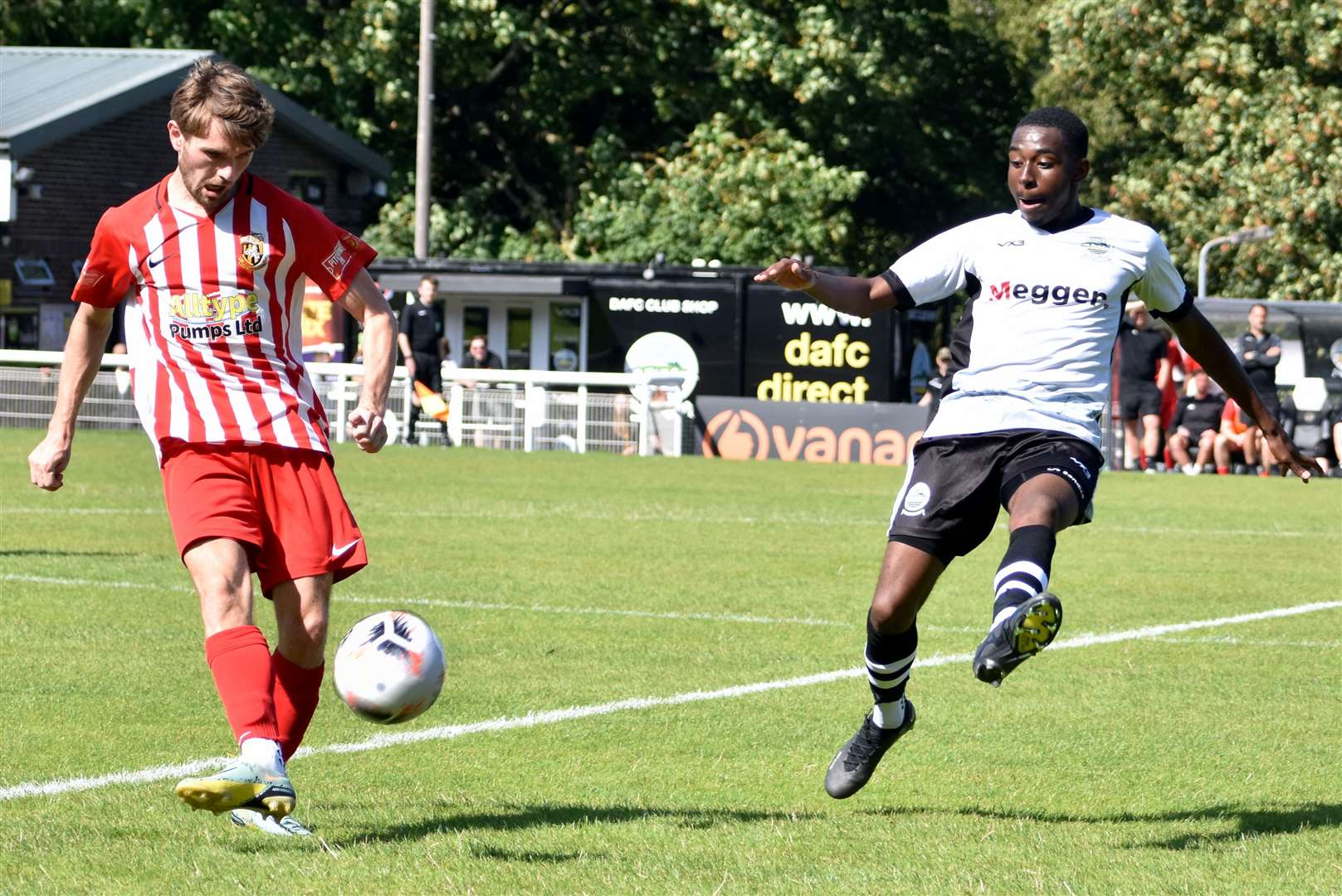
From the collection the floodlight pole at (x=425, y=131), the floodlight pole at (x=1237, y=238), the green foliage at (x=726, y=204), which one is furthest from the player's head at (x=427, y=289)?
the floodlight pole at (x=1237, y=238)

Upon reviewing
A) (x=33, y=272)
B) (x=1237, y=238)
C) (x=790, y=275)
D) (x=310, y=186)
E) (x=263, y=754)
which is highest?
(x=310, y=186)

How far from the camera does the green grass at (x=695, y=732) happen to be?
4906 mm

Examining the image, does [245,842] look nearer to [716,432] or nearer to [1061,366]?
[1061,366]

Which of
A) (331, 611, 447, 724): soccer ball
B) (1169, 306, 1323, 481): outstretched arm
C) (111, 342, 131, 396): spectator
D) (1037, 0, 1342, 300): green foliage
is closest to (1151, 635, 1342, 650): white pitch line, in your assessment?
(1169, 306, 1323, 481): outstretched arm

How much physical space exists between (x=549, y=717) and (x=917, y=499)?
203 cm

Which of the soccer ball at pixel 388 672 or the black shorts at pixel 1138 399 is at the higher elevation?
the soccer ball at pixel 388 672

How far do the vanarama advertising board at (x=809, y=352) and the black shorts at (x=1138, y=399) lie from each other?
470cm

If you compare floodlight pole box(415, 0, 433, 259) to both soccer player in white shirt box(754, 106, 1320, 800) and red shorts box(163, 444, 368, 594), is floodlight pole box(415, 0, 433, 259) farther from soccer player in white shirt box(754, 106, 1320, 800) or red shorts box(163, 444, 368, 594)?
red shorts box(163, 444, 368, 594)

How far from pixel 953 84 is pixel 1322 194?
38.9ft

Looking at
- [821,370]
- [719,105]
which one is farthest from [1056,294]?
[719,105]

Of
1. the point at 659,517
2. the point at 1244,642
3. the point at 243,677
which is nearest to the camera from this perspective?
the point at 243,677

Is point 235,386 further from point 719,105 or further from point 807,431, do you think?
point 719,105

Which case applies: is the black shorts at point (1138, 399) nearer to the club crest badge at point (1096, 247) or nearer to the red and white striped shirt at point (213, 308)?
the club crest badge at point (1096, 247)

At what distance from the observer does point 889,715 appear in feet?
19.2
